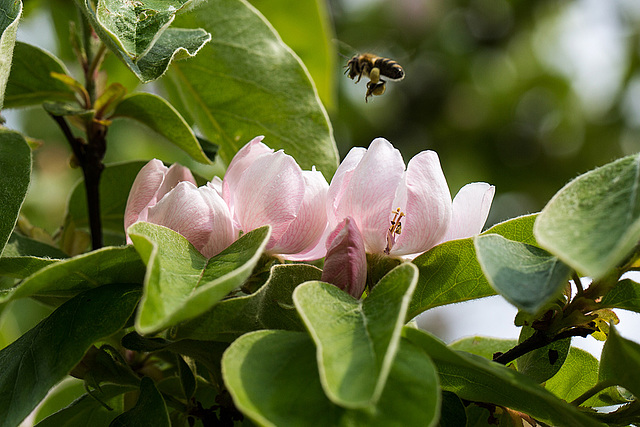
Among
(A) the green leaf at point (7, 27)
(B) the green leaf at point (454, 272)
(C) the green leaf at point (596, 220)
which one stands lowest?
(B) the green leaf at point (454, 272)

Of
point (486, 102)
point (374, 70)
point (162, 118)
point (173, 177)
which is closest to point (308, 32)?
point (374, 70)

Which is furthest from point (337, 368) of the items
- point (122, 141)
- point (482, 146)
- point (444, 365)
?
point (482, 146)

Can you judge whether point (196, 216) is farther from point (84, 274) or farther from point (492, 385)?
point (492, 385)

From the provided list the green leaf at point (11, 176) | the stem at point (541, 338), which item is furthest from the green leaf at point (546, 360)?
the green leaf at point (11, 176)

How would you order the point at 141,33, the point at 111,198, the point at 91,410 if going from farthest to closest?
the point at 111,198, the point at 91,410, the point at 141,33

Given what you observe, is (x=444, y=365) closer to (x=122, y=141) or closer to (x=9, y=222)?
(x=9, y=222)

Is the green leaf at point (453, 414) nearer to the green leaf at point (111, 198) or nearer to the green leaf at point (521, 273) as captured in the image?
the green leaf at point (521, 273)

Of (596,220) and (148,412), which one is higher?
(596,220)
